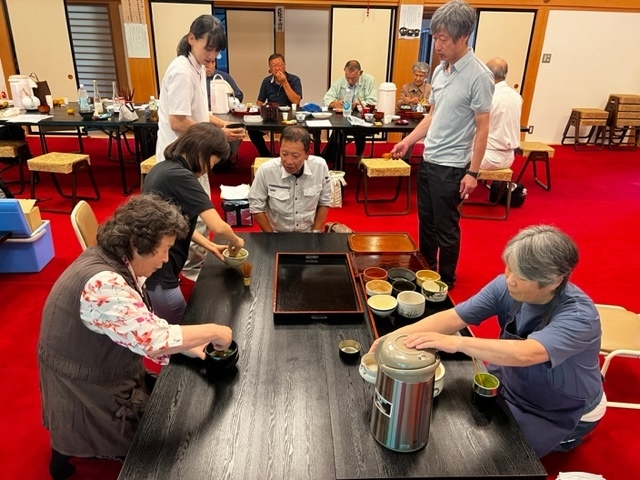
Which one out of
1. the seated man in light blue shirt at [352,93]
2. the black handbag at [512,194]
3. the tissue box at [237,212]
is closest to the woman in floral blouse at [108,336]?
the tissue box at [237,212]

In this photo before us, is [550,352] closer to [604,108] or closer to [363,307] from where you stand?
[363,307]

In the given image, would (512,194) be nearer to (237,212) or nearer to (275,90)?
(237,212)

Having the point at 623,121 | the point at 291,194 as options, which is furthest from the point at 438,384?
the point at 623,121

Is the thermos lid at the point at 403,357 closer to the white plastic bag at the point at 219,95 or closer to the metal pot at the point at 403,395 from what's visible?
the metal pot at the point at 403,395

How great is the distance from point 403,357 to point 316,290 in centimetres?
80

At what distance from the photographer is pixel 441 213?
2.90m

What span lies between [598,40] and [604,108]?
1.03 metres

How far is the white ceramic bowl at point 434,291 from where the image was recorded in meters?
1.75

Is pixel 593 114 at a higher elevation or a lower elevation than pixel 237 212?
higher

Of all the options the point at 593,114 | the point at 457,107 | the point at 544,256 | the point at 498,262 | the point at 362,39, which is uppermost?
the point at 362,39

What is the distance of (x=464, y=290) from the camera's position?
325 cm

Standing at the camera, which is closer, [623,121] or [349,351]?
[349,351]

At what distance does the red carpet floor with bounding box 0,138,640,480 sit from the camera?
195cm

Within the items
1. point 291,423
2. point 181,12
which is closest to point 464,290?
point 291,423
